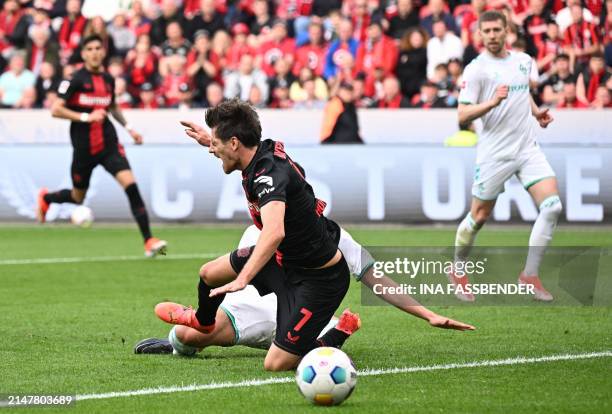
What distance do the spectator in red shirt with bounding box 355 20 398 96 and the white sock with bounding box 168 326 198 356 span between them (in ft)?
44.1

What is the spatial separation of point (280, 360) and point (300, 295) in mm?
420

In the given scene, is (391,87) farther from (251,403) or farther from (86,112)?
(251,403)

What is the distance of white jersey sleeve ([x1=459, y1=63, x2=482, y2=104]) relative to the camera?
11070 mm

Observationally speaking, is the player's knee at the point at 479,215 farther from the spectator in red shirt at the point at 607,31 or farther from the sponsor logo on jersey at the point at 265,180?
the spectator in red shirt at the point at 607,31

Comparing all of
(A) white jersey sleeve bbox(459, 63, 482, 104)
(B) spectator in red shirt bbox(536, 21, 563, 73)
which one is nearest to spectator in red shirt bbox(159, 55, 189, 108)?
(B) spectator in red shirt bbox(536, 21, 563, 73)

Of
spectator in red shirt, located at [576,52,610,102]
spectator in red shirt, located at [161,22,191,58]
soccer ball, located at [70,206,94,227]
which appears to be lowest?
soccer ball, located at [70,206,94,227]

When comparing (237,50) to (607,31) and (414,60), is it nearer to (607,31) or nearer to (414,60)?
(414,60)

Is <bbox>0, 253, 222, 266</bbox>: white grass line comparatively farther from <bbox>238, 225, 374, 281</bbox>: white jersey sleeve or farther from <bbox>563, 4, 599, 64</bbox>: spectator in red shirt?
<bbox>563, 4, 599, 64</bbox>: spectator in red shirt

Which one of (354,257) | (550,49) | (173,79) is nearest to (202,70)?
(173,79)

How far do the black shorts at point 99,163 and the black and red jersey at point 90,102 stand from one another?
62 millimetres

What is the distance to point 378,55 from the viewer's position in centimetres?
2164

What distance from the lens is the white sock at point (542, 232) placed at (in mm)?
11133

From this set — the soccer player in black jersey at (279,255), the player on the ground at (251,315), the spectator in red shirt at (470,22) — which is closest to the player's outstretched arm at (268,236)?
the soccer player in black jersey at (279,255)

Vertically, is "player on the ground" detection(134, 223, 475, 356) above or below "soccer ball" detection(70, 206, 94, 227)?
above
